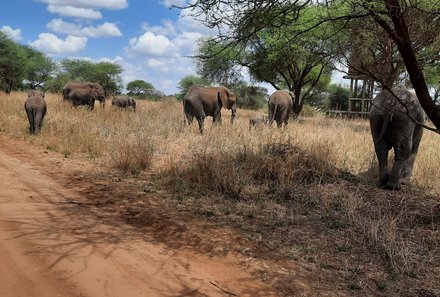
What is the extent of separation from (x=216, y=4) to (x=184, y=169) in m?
3.18

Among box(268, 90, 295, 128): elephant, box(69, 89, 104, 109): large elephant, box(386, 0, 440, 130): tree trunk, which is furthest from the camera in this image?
box(69, 89, 104, 109): large elephant

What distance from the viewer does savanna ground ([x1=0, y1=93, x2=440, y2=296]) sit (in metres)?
4.62

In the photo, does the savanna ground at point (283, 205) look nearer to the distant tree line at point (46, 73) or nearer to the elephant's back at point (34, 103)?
the elephant's back at point (34, 103)

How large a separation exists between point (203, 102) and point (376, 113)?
804 cm

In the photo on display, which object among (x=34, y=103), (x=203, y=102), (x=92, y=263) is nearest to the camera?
(x=92, y=263)

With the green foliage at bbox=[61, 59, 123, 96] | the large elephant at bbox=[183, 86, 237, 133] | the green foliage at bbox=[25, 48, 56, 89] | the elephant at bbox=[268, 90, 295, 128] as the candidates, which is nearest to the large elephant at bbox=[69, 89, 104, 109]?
the large elephant at bbox=[183, 86, 237, 133]

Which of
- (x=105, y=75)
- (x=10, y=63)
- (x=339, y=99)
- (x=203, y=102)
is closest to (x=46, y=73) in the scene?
(x=105, y=75)

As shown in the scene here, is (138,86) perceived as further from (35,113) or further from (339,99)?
(35,113)

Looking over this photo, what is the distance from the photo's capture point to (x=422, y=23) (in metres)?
5.95

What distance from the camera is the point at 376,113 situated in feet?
27.0

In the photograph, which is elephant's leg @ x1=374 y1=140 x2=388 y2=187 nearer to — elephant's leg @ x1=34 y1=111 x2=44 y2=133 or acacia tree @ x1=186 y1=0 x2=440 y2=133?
acacia tree @ x1=186 y1=0 x2=440 y2=133

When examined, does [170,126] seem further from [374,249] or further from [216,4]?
[374,249]

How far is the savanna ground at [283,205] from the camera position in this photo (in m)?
4.62

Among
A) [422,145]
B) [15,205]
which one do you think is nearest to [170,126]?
[422,145]
